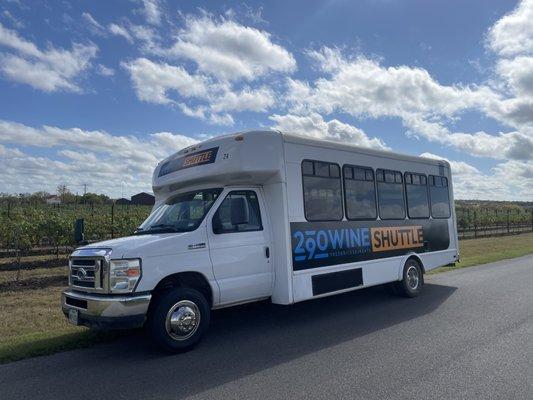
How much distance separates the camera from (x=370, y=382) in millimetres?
4766

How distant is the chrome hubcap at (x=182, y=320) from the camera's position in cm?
584

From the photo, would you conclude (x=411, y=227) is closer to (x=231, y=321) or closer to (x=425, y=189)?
(x=425, y=189)

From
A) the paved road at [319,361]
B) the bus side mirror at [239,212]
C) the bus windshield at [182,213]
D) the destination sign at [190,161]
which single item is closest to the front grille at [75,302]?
the paved road at [319,361]

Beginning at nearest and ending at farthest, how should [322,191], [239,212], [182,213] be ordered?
[239,212]
[182,213]
[322,191]

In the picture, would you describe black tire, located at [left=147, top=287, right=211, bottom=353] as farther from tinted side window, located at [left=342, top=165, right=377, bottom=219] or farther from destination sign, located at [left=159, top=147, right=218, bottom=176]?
tinted side window, located at [left=342, top=165, right=377, bottom=219]

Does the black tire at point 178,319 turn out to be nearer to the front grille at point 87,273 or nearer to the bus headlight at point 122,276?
the bus headlight at point 122,276

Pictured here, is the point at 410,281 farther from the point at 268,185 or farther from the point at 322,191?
the point at 268,185

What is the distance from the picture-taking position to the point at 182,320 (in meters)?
5.91

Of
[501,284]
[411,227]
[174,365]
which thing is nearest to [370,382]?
[174,365]

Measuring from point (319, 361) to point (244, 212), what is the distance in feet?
7.44

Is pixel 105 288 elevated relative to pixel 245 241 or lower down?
lower down

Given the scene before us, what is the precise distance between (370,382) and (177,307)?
2.60 m

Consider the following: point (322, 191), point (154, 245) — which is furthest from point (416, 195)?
point (154, 245)

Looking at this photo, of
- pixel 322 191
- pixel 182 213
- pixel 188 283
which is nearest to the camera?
pixel 188 283
